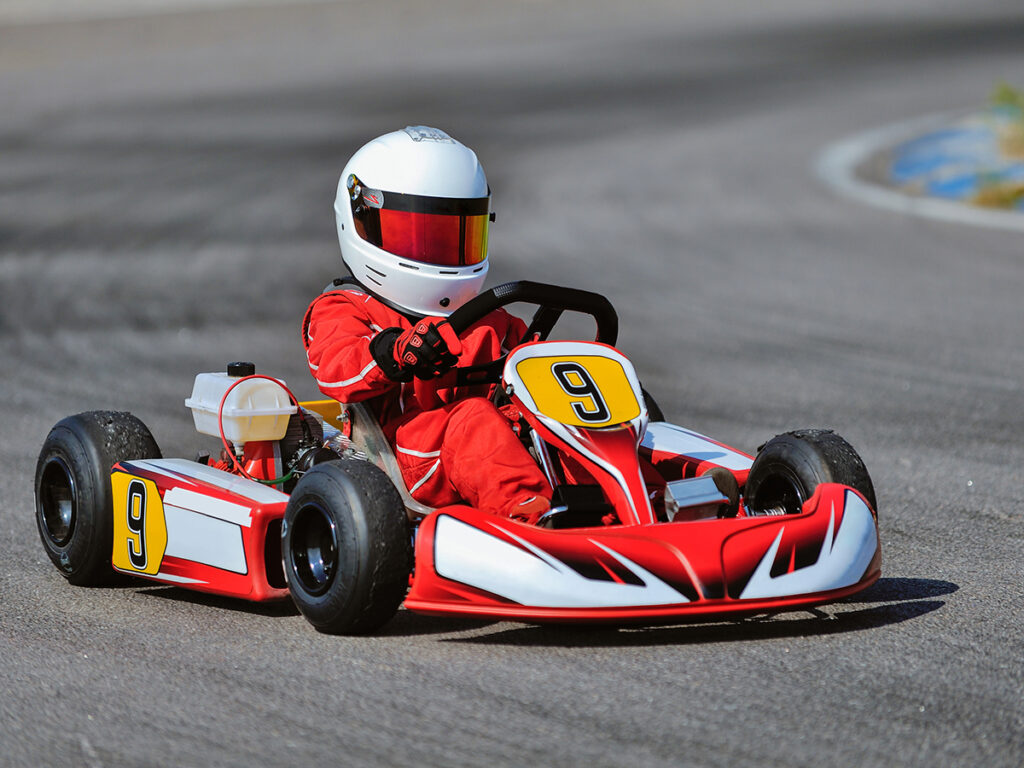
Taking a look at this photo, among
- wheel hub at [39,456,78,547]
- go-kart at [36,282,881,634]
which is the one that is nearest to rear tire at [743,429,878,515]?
go-kart at [36,282,881,634]

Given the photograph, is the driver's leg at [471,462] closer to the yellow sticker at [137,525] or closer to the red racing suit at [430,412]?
the red racing suit at [430,412]

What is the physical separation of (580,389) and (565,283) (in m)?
6.13

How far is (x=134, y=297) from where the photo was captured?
373 inches

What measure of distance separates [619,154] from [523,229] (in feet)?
14.1

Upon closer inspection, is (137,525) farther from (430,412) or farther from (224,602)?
(430,412)

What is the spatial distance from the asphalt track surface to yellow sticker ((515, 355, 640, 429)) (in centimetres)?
57

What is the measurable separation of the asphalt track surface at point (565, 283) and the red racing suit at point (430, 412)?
39 cm

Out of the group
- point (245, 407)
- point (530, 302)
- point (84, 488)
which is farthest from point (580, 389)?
point (84, 488)

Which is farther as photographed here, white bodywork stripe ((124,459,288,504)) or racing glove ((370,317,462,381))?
white bodywork stripe ((124,459,288,504))

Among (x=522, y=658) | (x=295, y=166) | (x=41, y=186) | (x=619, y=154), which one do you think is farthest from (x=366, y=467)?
(x=619, y=154)

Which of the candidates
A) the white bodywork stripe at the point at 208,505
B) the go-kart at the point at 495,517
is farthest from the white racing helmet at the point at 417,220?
the white bodywork stripe at the point at 208,505

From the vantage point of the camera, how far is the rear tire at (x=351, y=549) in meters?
3.62

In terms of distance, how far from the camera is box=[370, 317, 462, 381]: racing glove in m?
3.88

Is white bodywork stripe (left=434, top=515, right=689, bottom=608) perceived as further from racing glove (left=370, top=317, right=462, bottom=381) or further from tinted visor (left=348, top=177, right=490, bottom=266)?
tinted visor (left=348, top=177, right=490, bottom=266)
